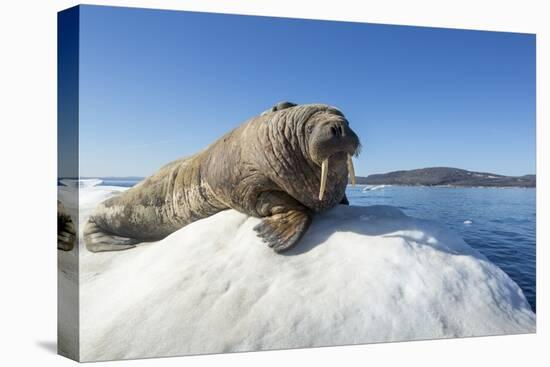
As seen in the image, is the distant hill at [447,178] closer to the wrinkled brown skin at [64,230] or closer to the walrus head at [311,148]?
the walrus head at [311,148]

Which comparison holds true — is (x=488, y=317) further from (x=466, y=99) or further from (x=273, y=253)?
(x=466, y=99)

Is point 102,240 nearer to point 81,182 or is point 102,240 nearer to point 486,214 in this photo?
point 81,182

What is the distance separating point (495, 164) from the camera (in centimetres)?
696

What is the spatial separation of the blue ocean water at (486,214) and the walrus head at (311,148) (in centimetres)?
85

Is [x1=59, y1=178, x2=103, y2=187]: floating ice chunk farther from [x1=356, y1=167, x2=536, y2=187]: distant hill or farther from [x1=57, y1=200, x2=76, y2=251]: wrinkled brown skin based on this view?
[x1=356, y1=167, x2=536, y2=187]: distant hill

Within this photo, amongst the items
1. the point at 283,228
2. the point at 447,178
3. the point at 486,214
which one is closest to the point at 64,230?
the point at 283,228

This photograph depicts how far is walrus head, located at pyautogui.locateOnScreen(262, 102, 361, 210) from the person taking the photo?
5.34 meters

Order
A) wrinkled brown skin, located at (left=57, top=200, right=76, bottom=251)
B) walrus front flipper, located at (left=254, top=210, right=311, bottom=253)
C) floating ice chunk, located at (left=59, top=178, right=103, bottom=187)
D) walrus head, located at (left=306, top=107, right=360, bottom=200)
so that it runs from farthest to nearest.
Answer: walrus front flipper, located at (left=254, top=210, right=311, bottom=253) → walrus head, located at (left=306, top=107, right=360, bottom=200) → wrinkled brown skin, located at (left=57, top=200, right=76, bottom=251) → floating ice chunk, located at (left=59, top=178, right=103, bottom=187)

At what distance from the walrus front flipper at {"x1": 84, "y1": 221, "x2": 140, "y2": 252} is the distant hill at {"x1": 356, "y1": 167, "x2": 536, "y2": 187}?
342cm

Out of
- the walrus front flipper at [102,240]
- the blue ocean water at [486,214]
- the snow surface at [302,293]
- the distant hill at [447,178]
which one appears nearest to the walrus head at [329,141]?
the snow surface at [302,293]

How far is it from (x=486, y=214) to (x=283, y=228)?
316 centimetres

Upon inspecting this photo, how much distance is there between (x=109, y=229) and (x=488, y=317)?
4.97 metres

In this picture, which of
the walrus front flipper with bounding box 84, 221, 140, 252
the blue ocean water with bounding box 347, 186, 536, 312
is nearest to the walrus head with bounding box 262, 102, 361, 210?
the blue ocean water with bounding box 347, 186, 536, 312
